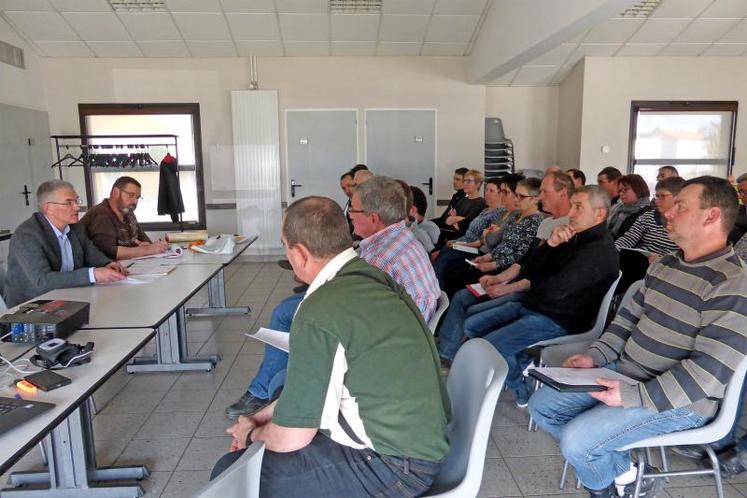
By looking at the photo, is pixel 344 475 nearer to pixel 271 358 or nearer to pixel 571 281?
pixel 271 358

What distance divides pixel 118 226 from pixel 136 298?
154cm

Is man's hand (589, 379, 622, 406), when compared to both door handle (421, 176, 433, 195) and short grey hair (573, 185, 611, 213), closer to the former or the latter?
short grey hair (573, 185, 611, 213)

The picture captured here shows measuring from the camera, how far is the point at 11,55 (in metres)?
6.16

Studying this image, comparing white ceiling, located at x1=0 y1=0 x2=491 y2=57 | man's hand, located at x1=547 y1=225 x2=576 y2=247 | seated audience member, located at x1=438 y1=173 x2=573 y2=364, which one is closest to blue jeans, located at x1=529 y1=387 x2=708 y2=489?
man's hand, located at x1=547 y1=225 x2=576 y2=247

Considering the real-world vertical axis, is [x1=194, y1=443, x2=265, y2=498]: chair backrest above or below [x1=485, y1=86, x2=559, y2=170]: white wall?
below

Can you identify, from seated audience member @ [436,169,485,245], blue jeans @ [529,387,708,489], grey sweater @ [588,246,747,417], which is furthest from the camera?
seated audience member @ [436,169,485,245]

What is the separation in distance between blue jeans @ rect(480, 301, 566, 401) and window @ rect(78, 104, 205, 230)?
18.0ft

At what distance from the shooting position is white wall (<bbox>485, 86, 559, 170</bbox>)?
7.50 metres

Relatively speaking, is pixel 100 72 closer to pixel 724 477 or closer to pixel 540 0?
pixel 540 0

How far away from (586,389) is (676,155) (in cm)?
670

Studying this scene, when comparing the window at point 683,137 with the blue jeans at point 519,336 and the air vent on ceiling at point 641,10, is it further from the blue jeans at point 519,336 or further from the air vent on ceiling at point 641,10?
the blue jeans at point 519,336

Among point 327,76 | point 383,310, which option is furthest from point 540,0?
point 383,310

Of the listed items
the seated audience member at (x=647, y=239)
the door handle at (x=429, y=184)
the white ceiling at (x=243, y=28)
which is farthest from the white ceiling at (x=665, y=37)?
the seated audience member at (x=647, y=239)

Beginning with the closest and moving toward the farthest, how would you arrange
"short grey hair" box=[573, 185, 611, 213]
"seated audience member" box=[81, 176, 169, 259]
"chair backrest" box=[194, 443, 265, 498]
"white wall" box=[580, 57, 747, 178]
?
1. "chair backrest" box=[194, 443, 265, 498]
2. "short grey hair" box=[573, 185, 611, 213]
3. "seated audience member" box=[81, 176, 169, 259]
4. "white wall" box=[580, 57, 747, 178]
